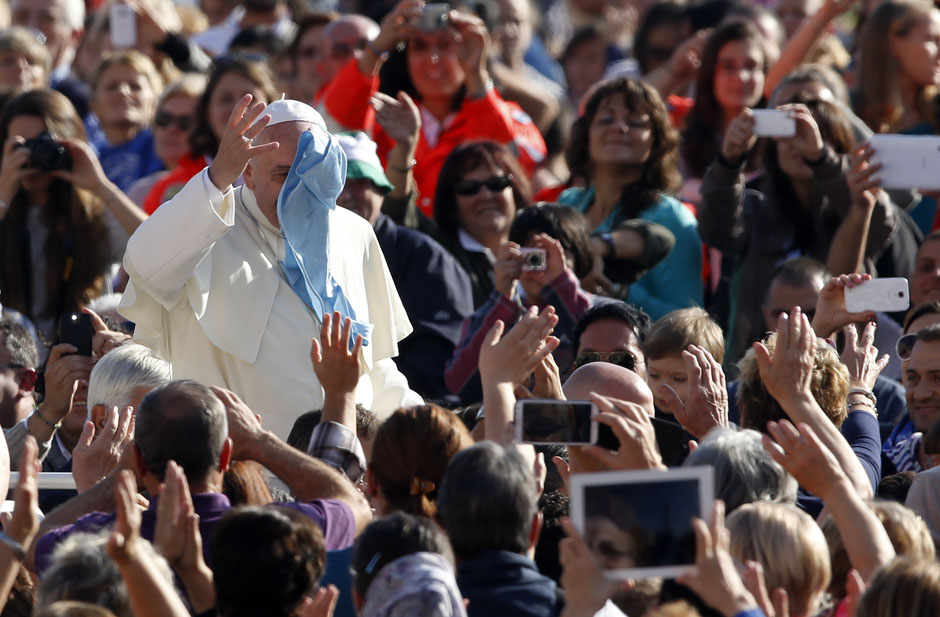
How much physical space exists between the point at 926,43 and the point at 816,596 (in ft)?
15.7

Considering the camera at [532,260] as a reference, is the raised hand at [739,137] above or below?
above

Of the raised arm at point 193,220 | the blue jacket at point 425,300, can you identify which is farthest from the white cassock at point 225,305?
the blue jacket at point 425,300

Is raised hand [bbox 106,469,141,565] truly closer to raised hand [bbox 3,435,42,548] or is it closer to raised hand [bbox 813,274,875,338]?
raised hand [bbox 3,435,42,548]

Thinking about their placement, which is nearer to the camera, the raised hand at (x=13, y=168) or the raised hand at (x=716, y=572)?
the raised hand at (x=716, y=572)

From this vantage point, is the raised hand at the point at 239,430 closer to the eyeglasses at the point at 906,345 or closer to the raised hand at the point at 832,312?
the raised hand at the point at 832,312

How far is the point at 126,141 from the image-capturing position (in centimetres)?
896

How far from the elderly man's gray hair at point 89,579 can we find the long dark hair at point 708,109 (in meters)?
4.98

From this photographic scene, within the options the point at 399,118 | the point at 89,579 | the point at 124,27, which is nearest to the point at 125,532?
the point at 89,579

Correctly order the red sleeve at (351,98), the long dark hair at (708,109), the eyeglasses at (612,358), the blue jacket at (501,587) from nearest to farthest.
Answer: the blue jacket at (501,587), the eyeglasses at (612,358), the red sleeve at (351,98), the long dark hair at (708,109)

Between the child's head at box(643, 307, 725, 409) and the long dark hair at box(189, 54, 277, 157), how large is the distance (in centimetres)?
278

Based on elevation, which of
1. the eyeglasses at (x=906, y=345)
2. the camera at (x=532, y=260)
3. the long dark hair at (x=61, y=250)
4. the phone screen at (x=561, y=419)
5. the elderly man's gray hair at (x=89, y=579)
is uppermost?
the phone screen at (x=561, y=419)

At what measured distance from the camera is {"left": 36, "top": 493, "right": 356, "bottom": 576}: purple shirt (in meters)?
3.82

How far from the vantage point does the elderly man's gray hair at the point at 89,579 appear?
3344 millimetres

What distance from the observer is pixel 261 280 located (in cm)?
535
